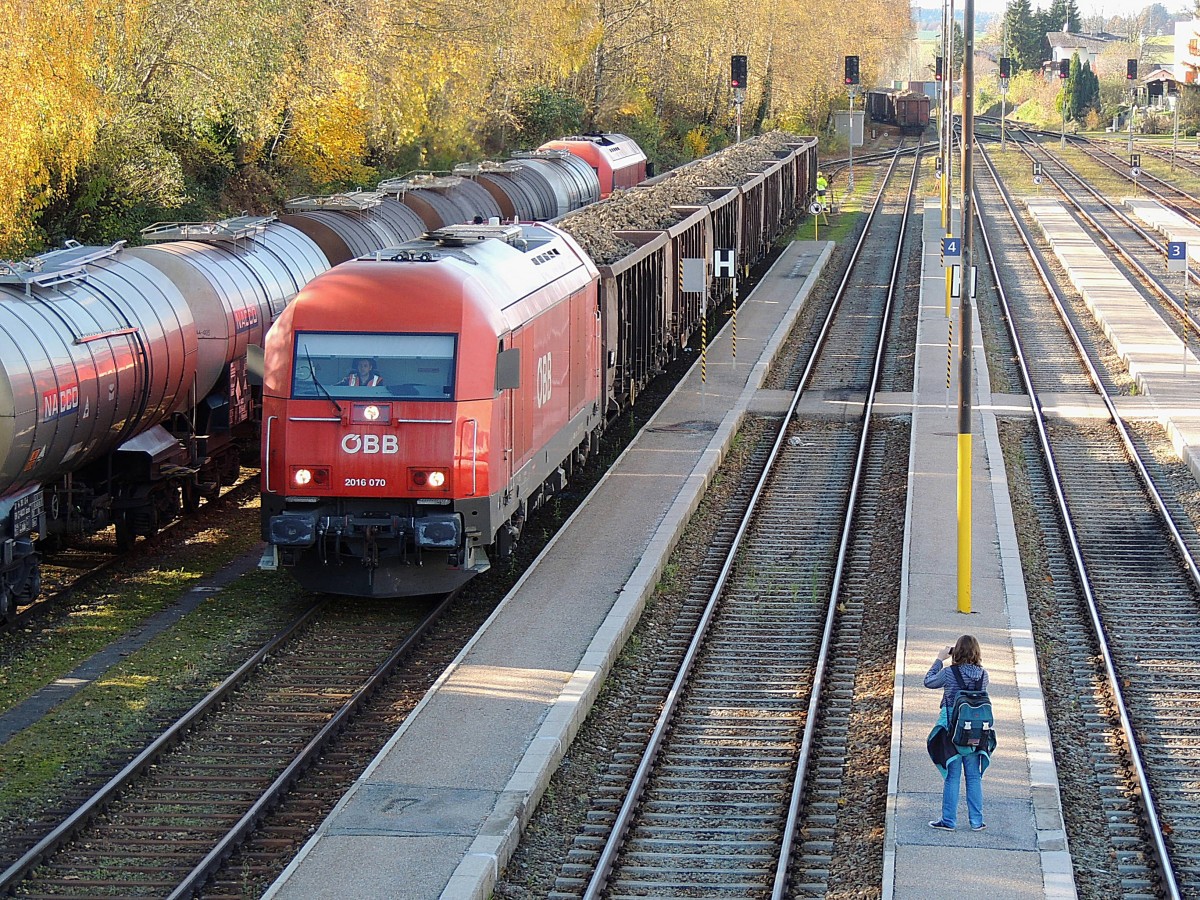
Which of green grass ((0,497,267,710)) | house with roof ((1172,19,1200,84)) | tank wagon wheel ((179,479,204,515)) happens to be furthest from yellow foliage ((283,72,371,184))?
house with roof ((1172,19,1200,84))

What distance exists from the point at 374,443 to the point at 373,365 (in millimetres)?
759

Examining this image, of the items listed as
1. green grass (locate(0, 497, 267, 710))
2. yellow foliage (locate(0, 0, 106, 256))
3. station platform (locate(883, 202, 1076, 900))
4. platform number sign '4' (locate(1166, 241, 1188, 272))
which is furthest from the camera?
platform number sign '4' (locate(1166, 241, 1188, 272))

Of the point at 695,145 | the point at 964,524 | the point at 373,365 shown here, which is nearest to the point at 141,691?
the point at 373,365

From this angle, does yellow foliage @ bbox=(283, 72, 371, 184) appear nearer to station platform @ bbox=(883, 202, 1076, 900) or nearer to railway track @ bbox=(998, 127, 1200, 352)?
railway track @ bbox=(998, 127, 1200, 352)

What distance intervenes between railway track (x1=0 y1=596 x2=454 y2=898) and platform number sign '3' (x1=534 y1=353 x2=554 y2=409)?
2862 millimetres

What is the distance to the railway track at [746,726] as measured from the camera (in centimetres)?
1072

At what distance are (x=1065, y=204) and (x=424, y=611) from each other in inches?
2080

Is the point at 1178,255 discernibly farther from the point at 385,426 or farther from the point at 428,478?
the point at 385,426

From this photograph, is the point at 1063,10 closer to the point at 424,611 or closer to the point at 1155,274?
the point at 1155,274

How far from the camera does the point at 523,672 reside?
1392 centimetres

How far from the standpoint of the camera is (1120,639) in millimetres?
15703

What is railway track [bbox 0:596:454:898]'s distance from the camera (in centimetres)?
1048

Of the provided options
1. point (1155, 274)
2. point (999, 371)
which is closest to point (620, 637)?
point (999, 371)

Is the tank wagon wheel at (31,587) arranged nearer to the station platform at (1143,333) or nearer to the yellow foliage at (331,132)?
the station platform at (1143,333)
